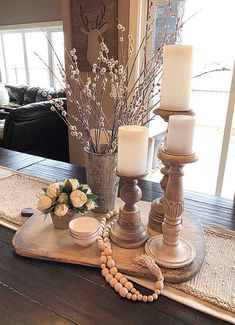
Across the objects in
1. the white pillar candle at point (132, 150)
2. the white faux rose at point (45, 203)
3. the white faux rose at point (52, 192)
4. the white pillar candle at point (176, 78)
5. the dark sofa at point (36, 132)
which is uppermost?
the white pillar candle at point (176, 78)

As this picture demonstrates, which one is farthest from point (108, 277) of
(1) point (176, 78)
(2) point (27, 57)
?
(2) point (27, 57)

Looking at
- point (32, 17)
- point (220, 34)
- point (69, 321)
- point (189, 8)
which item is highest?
point (32, 17)

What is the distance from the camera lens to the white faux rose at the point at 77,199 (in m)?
0.82

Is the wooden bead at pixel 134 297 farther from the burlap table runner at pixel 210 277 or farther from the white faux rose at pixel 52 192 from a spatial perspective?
the white faux rose at pixel 52 192

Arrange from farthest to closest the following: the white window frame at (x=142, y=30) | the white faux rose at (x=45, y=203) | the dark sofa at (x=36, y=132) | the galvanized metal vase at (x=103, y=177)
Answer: the dark sofa at (x=36, y=132)
the white window frame at (x=142, y=30)
the galvanized metal vase at (x=103, y=177)
the white faux rose at (x=45, y=203)

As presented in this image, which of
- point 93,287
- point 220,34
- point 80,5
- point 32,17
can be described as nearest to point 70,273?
point 93,287

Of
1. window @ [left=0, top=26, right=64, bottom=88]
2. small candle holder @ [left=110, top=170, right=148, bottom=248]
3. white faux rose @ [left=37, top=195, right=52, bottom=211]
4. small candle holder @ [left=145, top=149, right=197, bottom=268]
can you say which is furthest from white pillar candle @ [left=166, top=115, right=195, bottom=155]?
window @ [left=0, top=26, right=64, bottom=88]

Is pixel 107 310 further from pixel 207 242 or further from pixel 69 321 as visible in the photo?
pixel 207 242

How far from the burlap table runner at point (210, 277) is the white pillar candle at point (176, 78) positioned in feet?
1.44

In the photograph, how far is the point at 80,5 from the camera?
2.46 m

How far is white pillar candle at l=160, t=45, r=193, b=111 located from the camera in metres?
0.73

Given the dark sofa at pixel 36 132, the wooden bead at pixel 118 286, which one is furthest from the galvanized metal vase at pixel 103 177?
the dark sofa at pixel 36 132

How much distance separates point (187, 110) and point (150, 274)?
47 cm

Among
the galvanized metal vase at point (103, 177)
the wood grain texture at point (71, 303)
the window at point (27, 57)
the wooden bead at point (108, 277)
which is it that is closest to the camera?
the wood grain texture at point (71, 303)
